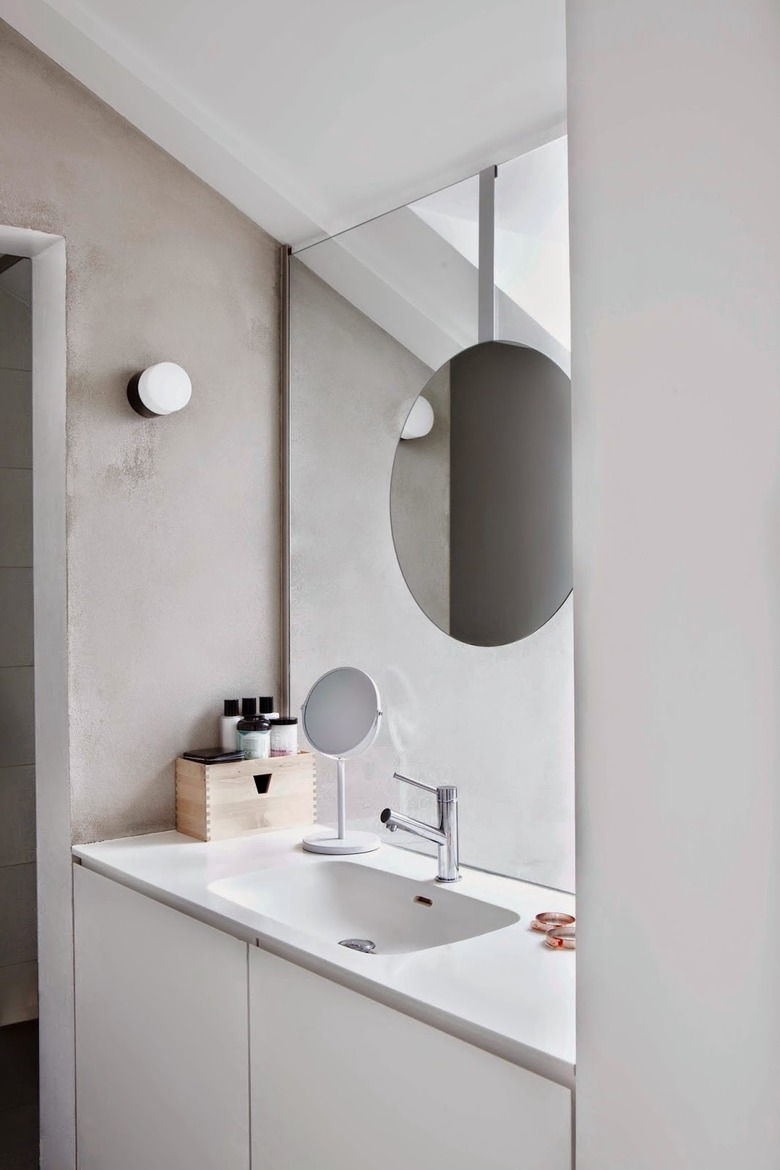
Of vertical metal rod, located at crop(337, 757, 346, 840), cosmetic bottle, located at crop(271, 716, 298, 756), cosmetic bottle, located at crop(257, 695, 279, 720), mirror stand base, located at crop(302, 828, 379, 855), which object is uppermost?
cosmetic bottle, located at crop(257, 695, 279, 720)

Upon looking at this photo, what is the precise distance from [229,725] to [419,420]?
76cm

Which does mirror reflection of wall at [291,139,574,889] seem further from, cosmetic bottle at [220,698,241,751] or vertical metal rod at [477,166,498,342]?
cosmetic bottle at [220,698,241,751]

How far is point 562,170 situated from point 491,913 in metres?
1.20

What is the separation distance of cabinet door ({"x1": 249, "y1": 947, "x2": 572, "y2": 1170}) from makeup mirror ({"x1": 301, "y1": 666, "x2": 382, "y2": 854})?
48 centimetres

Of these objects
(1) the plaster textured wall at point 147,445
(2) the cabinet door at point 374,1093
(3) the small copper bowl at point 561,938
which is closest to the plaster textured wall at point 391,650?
(1) the plaster textured wall at point 147,445

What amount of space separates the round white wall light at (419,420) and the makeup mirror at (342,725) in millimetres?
471

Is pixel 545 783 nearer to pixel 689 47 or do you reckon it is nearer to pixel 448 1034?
pixel 448 1034

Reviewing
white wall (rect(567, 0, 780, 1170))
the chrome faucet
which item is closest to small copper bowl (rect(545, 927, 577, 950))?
the chrome faucet

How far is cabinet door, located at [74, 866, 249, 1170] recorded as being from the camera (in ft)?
5.02

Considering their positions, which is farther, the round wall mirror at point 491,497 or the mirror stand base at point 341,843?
the mirror stand base at point 341,843

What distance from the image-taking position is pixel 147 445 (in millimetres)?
2105

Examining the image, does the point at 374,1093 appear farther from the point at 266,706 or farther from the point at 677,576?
the point at 266,706

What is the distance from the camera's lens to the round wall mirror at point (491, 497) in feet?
5.54

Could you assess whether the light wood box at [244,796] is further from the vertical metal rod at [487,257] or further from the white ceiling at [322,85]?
the white ceiling at [322,85]
